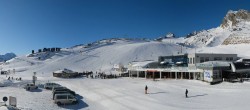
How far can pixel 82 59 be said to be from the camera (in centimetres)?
16525

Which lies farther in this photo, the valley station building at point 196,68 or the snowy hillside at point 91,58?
the snowy hillside at point 91,58

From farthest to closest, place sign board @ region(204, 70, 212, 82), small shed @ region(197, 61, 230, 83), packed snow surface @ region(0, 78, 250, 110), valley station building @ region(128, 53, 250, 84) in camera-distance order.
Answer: valley station building @ region(128, 53, 250, 84) < sign board @ region(204, 70, 212, 82) < small shed @ region(197, 61, 230, 83) < packed snow surface @ region(0, 78, 250, 110)

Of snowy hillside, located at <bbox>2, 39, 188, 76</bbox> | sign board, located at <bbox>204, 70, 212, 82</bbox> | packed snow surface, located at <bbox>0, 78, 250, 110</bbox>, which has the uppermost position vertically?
snowy hillside, located at <bbox>2, 39, 188, 76</bbox>

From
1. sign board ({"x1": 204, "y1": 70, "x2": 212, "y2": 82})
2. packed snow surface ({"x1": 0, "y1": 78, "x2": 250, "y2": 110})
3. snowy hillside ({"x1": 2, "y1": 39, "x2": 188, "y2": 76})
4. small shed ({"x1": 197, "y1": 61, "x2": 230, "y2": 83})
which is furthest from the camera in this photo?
snowy hillside ({"x1": 2, "y1": 39, "x2": 188, "y2": 76})

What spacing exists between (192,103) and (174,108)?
3.79m

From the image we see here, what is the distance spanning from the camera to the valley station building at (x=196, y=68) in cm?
6028

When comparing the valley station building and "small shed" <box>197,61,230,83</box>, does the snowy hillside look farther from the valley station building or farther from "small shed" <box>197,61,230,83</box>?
"small shed" <box>197,61,230,83</box>

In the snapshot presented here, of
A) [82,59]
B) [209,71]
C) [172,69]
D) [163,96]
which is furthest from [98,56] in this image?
[163,96]

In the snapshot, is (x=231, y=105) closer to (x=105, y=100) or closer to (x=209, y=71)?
(x=105, y=100)

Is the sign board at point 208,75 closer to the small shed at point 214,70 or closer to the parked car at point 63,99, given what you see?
the small shed at point 214,70

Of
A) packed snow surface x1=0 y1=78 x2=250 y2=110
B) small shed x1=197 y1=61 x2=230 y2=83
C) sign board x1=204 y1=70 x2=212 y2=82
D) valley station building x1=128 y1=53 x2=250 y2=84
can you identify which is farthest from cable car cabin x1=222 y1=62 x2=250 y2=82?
packed snow surface x1=0 y1=78 x2=250 y2=110

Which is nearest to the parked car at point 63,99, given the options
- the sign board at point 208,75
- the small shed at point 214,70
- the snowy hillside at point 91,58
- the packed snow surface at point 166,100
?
the packed snow surface at point 166,100

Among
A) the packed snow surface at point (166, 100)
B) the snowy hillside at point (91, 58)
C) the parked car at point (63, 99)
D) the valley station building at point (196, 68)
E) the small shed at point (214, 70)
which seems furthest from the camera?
the snowy hillside at point (91, 58)

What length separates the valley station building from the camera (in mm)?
60281
